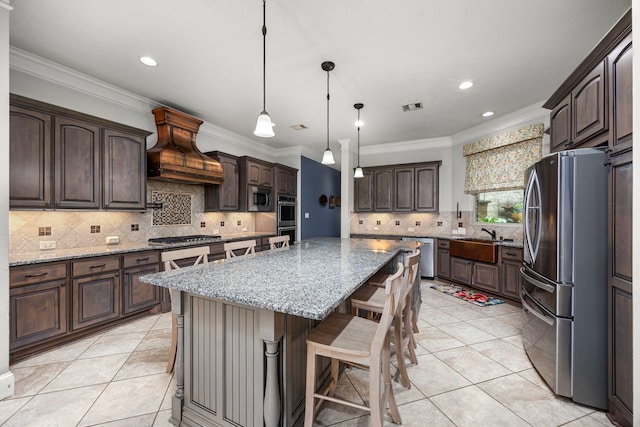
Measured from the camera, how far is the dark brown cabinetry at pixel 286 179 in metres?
5.35

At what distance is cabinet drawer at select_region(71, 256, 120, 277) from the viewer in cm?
255

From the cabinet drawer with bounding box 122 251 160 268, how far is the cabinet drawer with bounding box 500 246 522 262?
4.63 m

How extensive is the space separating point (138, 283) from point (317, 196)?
4472mm

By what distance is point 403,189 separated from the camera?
5.49 meters

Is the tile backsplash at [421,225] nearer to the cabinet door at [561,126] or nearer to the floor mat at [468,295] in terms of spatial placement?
the floor mat at [468,295]

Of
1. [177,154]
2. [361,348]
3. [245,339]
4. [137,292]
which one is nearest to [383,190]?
[177,154]

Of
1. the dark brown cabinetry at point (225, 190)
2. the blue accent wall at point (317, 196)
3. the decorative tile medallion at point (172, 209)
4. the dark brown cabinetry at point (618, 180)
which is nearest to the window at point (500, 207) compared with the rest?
the dark brown cabinetry at point (618, 180)

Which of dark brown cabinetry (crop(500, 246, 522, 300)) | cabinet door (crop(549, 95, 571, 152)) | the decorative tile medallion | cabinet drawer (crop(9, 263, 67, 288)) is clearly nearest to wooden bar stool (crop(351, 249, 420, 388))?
cabinet door (crop(549, 95, 571, 152))

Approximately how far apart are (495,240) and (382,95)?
2877 mm

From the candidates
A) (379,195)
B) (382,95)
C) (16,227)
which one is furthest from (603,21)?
(16,227)

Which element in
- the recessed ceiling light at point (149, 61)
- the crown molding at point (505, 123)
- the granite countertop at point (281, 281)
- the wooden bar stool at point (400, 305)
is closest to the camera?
the granite countertop at point (281, 281)

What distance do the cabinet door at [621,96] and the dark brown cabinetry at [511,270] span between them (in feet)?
7.90

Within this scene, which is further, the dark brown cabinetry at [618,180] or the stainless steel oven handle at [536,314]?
the stainless steel oven handle at [536,314]

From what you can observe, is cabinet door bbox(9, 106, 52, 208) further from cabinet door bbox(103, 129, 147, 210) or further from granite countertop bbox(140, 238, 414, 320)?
granite countertop bbox(140, 238, 414, 320)
